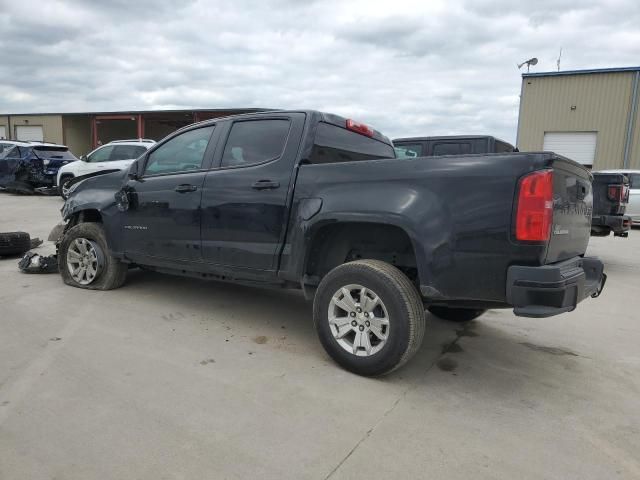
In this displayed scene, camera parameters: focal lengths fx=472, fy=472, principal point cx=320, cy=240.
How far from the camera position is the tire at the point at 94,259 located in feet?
16.6

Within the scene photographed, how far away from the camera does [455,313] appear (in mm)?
4449

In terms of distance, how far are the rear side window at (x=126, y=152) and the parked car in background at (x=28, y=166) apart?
9.90 feet

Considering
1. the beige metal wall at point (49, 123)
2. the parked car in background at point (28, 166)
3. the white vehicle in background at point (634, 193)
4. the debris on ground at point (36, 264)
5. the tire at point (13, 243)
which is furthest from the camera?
the beige metal wall at point (49, 123)

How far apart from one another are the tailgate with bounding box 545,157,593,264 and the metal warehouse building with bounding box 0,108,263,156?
27.0m

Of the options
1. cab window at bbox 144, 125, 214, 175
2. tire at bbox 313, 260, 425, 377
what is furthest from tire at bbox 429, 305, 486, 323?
cab window at bbox 144, 125, 214, 175

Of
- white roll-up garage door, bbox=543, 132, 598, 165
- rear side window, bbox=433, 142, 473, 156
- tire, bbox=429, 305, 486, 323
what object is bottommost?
tire, bbox=429, 305, 486, 323

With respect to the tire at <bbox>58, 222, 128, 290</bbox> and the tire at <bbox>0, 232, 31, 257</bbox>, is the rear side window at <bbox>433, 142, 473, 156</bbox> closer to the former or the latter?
the tire at <bbox>58, 222, 128, 290</bbox>

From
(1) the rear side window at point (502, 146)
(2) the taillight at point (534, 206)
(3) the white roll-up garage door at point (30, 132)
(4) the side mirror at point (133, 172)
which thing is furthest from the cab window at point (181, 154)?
(3) the white roll-up garage door at point (30, 132)

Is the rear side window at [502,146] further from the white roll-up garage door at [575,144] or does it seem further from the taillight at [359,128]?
the white roll-up garage door at [575,144]

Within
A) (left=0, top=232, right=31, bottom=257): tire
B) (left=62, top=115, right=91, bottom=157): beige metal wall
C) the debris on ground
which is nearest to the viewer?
the debris on ground

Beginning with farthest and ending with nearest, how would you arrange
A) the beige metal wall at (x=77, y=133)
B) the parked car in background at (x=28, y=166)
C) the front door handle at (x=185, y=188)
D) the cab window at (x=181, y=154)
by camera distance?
the beige metal wall at (x=77, y=133) < the parked car in background at (x=28, y=166) < the cab window at (x=181, y=154) < the front door handle at (x=185, y=188)

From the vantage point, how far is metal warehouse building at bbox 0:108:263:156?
2916 cm

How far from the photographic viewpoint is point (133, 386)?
298 centimetres

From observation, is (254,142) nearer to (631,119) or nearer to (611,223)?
(611,223)
